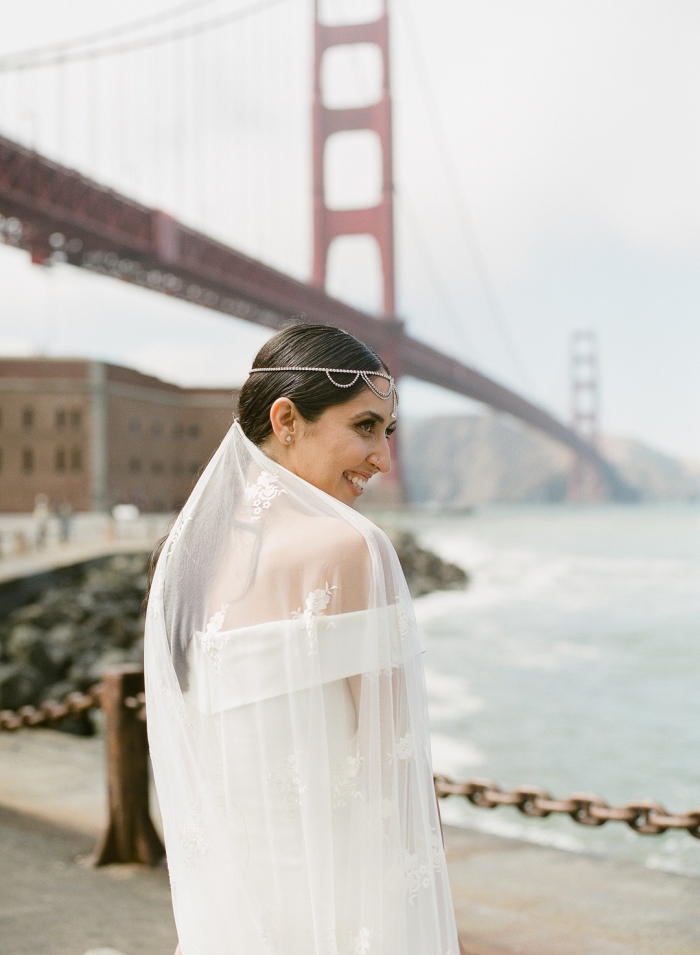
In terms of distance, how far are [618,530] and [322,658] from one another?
39577 mm

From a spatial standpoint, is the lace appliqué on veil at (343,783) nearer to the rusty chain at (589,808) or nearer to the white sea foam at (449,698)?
the rusty chain at (589,808)

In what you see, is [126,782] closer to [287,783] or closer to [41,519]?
[287,783]

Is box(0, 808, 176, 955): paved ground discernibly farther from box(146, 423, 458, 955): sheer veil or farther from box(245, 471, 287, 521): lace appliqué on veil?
box(245, 471, 287, 521): lace appliqué on veil

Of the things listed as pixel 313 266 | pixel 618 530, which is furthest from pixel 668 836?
pixel 618 530

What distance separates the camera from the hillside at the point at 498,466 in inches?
1829

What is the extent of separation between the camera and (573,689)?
993cm

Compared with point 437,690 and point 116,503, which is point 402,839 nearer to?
point 437,690

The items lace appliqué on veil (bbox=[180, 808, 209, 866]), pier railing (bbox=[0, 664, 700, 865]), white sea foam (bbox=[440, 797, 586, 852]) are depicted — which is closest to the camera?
lace appliqué on veil (bbox=[180, 808, 209, 866])

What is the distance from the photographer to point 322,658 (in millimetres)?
785

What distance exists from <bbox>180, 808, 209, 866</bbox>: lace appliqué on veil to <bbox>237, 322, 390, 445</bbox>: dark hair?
349 mm

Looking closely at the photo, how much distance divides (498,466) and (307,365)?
50.7 meters

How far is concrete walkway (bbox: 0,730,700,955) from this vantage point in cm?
171

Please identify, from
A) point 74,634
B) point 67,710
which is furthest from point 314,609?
point 74,634

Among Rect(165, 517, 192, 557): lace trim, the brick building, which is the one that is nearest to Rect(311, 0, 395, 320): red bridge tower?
the brick building
